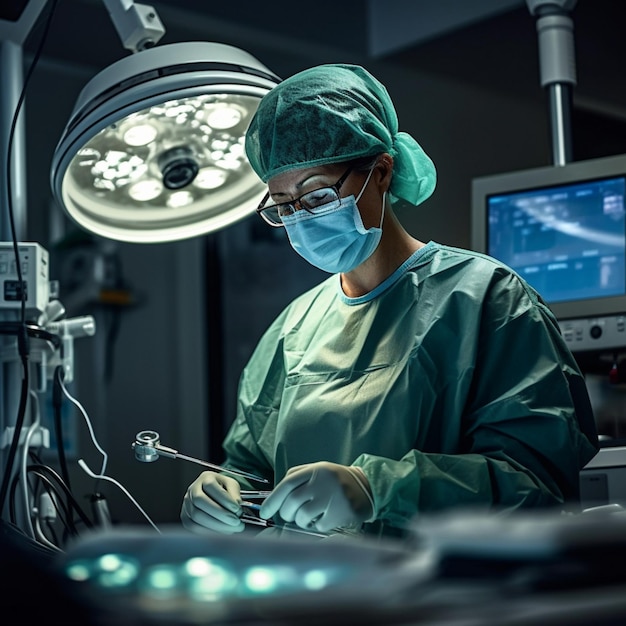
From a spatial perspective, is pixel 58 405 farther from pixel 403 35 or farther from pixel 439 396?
pixel 403 35

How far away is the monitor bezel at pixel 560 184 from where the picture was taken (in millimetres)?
2346

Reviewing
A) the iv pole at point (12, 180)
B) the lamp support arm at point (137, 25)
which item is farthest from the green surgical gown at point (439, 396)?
the lamp support arm at point (137, 25)

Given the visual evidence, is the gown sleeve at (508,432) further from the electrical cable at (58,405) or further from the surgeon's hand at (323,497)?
the electrical cable at (58,405)

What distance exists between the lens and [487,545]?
612mm

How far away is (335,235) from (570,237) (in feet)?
3.30

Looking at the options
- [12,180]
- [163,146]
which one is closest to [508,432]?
[163,146]

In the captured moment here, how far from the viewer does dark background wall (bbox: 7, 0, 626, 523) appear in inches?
143

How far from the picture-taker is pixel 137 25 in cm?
171

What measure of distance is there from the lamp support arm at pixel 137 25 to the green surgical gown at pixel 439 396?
571 millimetres

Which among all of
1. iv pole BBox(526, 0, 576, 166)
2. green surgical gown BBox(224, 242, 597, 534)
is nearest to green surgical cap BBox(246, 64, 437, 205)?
green surgical gown BBox(224, 242, 597, 534)

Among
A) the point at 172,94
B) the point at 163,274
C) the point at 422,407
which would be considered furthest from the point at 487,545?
the point at 163,274

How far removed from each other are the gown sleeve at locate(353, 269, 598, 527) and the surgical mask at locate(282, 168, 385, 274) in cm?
23

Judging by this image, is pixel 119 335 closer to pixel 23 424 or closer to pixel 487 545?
pixel 23 424

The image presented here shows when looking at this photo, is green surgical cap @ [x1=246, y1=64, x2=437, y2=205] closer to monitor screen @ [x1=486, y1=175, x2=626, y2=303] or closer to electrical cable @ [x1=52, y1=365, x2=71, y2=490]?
electrical cable @ [x1=52, y1=365, x2=71, y2=490]
